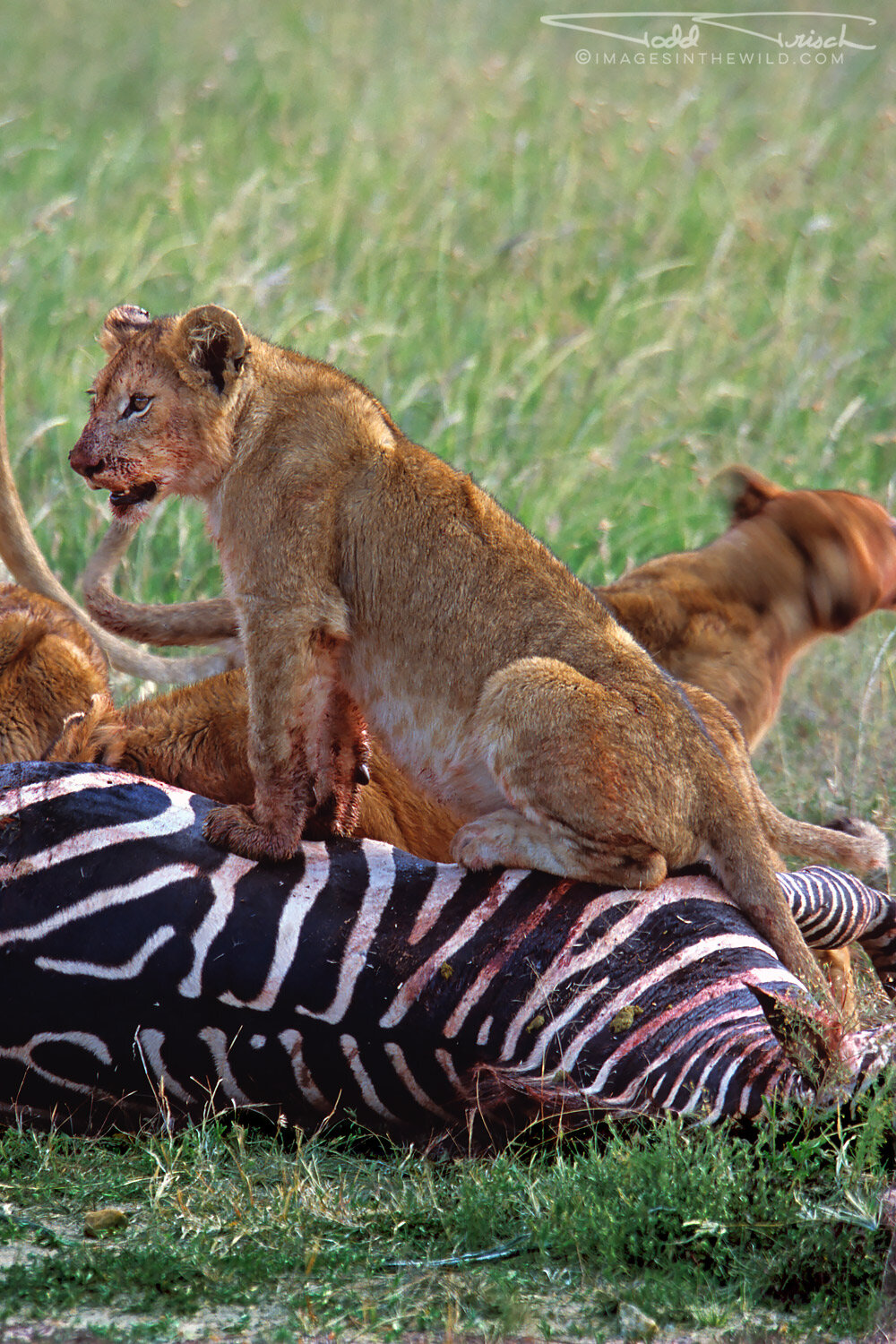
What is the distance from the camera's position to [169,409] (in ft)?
11.1

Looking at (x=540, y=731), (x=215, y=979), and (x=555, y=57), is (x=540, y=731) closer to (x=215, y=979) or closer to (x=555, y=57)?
(x=215, y=979)

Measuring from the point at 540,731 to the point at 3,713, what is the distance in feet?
4.27

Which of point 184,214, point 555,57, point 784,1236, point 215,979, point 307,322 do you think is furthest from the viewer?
point 555,57

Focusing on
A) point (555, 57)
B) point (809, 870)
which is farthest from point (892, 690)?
point (555, 57)

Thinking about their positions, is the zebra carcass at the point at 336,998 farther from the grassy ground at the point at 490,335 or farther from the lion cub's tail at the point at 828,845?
Result: the lion cub's tail at the point at 828,845

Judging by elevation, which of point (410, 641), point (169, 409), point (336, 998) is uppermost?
point (169, 409)

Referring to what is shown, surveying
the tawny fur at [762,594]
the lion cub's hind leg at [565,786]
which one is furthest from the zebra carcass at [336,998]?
the tawny fur at [762,594]

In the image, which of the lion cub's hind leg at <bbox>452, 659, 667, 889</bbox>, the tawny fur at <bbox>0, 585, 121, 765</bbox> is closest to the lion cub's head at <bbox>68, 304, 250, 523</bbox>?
the tawny fur at <bbox>0, 585, 121, 765</bbox>

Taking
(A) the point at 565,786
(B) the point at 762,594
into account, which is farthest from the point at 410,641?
(B) the point at 762,594

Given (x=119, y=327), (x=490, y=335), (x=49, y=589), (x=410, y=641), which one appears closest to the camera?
(x=410, y=641)

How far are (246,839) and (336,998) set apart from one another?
411mm

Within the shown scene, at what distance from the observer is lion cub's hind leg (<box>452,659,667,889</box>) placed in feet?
10.0

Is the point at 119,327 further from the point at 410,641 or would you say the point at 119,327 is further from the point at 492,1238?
the point at 492,1238

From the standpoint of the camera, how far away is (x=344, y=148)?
10250 mm
